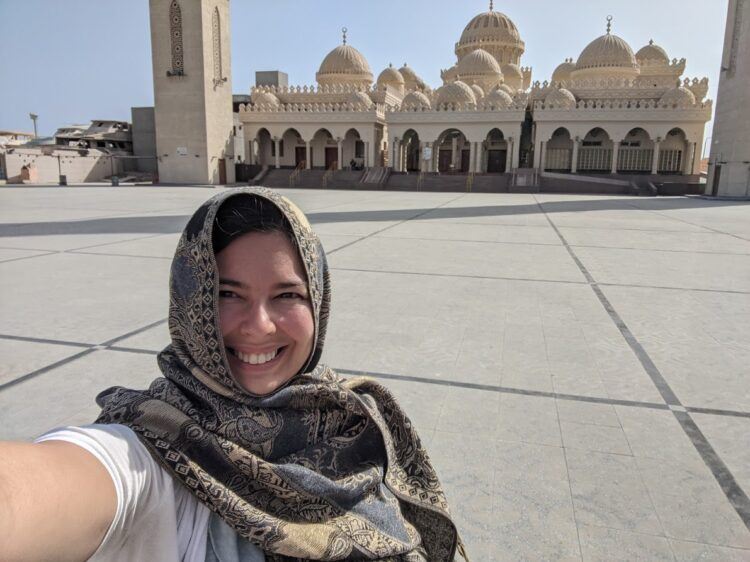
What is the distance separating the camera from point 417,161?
32.9 m

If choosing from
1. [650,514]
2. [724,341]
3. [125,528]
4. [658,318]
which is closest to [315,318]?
[125,528]

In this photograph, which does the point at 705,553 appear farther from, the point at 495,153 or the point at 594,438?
the point at 495,153

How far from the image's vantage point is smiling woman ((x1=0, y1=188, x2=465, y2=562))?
2.71 ft

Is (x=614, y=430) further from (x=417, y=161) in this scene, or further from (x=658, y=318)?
(x=417, y=161)

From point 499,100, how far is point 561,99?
109 inches

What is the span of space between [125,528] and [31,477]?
0.62 feet

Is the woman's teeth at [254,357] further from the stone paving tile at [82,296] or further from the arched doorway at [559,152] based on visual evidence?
the arched doorway at [559,152]

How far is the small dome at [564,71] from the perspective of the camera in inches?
1254

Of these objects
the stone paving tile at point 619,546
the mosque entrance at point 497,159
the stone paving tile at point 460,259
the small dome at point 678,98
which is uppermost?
the small dome at point 678,98

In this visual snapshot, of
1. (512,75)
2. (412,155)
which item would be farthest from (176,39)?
(512,75)

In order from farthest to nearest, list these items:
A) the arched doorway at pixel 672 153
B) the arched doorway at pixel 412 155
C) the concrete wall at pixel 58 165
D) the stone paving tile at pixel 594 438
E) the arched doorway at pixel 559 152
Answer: the arched doorway at pixel 412 155, the arched doorway at pixel 559 152, the arched doorway at pixel 672 153, the concrete wall at pixel 58 165, the stone paving tile at pixel 594 438

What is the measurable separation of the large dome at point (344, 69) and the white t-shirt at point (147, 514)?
1330 inches

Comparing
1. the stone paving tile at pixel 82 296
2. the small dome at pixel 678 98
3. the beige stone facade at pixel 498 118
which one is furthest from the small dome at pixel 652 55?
the stone paving tile at pixel 82 296

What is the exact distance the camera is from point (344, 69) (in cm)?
3253
